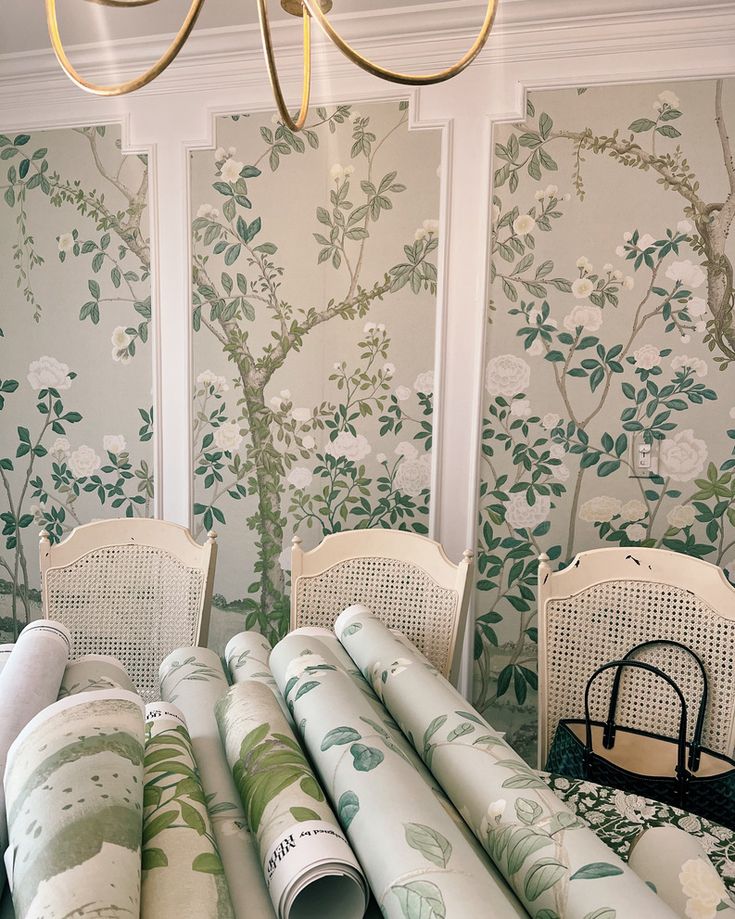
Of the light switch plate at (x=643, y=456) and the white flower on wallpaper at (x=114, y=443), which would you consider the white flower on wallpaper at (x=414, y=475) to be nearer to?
the light switch plate at (x=643, y=456)

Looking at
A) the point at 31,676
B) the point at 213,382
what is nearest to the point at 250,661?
the point at 31,676

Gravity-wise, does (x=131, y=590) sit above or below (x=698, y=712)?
above

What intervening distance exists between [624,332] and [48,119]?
2313 mm

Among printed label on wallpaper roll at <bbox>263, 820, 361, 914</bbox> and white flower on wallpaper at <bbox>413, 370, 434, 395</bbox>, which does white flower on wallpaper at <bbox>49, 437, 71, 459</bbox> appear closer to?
white flower on wallpaper at <bbox>413, 370, 434, 395</bbox>

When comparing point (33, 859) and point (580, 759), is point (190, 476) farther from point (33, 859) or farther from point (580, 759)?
point (33, 859)

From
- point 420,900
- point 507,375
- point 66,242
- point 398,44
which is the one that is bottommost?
point 420,900

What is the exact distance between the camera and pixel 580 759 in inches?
63.3

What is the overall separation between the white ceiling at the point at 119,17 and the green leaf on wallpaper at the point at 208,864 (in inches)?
95.2

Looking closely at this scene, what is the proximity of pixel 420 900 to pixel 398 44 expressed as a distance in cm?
256

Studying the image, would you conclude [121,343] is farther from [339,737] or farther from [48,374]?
[339,737]

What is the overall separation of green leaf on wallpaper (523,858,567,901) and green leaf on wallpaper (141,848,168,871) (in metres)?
0.35

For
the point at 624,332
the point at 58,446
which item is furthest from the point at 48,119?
the point at 624,332

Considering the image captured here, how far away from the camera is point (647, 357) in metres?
2.42

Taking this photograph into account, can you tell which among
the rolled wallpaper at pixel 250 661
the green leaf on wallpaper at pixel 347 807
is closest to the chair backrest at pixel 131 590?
the rolled wallpaper at pixel 250 661
